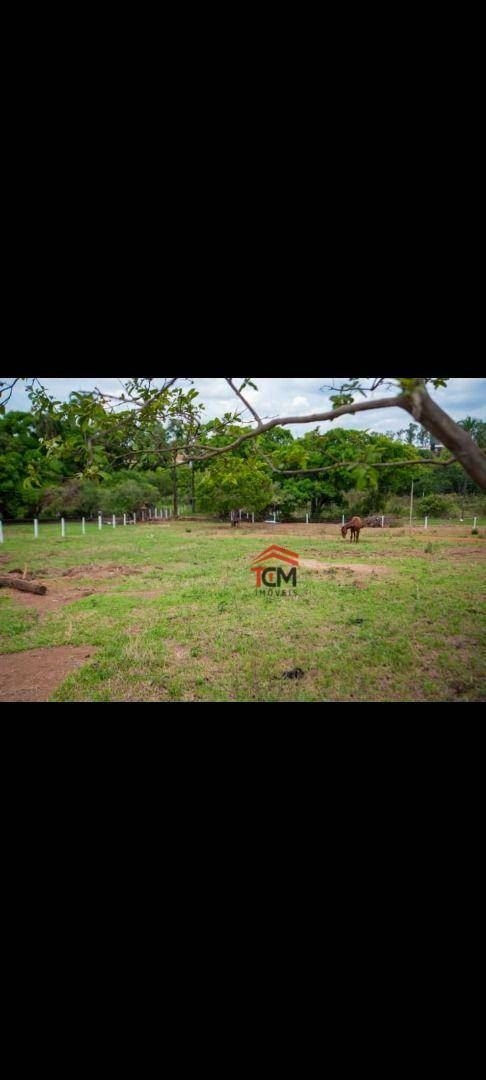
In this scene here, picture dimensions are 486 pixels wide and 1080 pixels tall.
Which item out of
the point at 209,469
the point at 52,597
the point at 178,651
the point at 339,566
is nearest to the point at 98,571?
the point at 52,597

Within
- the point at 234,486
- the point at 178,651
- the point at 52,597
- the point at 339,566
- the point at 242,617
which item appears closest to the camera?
the point at 178,651

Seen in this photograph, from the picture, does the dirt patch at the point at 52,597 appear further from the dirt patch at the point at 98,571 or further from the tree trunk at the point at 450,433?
the tree trunk at the point at 450,433

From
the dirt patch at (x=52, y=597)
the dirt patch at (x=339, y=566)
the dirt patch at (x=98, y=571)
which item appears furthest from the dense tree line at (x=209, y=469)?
the dirt patch at (x=52, y=597)

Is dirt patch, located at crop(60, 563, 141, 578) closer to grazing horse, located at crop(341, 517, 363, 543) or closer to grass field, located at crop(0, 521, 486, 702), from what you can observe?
grass field, located at crop(0, 521, 486, 702)

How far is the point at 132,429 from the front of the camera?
7.11 feet

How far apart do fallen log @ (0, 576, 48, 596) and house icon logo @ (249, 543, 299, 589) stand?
214cm

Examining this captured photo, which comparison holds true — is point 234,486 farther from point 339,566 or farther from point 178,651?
point 339,566

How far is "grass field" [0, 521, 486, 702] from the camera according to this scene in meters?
2.71

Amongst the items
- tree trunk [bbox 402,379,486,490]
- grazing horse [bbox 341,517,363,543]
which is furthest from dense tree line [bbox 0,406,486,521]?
grazing horse [bbox 341,517,363,543]

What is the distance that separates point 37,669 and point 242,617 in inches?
64.4

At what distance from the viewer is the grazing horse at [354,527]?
4.62 m

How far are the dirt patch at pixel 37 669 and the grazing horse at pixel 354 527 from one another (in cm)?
299

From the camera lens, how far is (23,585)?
3.95m
